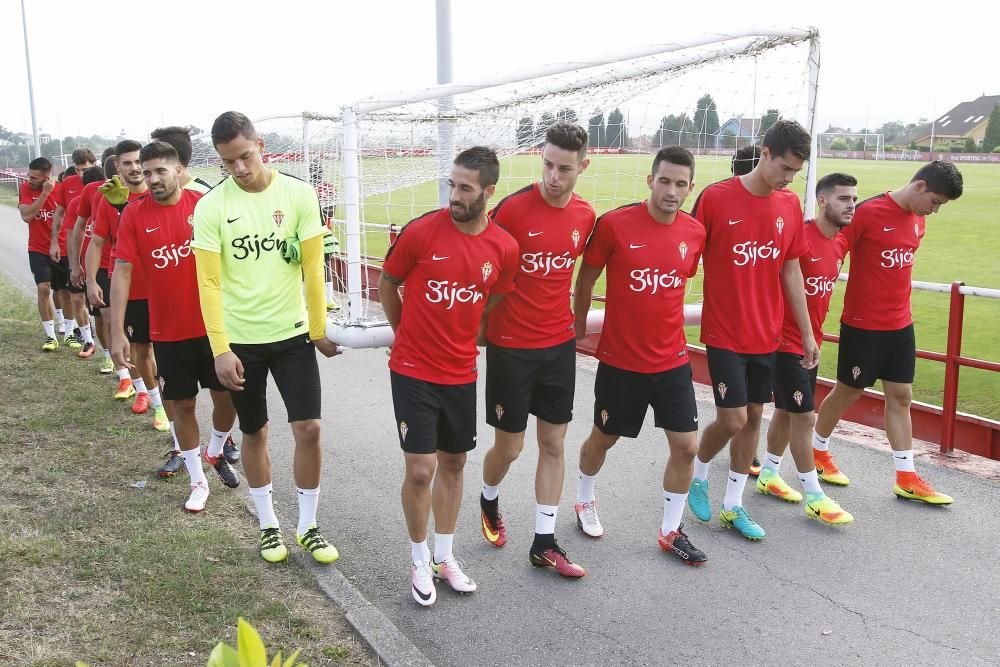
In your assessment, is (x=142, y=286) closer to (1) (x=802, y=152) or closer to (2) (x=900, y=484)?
(1) (x=802, y=152)

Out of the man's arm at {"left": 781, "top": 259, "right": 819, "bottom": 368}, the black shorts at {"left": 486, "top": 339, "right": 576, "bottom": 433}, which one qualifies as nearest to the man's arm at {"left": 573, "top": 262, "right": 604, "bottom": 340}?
the black shorts at {"left": 486, "top": 339, "right": 576, "bottom": 433}

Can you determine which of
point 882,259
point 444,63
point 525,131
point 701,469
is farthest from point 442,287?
point 444,63

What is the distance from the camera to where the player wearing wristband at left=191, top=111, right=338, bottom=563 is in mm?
3869

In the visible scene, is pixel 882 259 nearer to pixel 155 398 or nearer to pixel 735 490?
pixel 735 490

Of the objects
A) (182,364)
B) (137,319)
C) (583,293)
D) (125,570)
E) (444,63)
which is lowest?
(125,570)

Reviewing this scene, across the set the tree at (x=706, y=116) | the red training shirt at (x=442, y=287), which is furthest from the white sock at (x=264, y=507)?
the tree at (x=706, y=116)

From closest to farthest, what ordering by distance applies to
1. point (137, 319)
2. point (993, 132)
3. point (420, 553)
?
point (420, 553) → point (137, 319) → point (993, 132)

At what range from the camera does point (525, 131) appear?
23.0 ft

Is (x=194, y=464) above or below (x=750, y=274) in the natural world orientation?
below

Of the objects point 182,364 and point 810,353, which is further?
point 182,364

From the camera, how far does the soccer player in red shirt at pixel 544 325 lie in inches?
152

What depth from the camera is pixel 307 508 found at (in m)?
4.30

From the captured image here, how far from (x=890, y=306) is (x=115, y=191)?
5.07 meters

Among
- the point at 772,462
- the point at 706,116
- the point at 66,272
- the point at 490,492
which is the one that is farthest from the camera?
the point at 66,272
